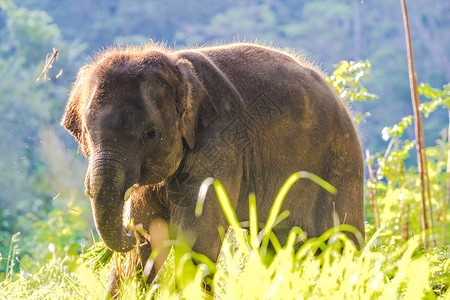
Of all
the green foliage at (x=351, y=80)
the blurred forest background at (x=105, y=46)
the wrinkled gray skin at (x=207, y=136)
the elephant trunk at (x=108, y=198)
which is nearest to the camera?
the elephant trunk at (x=108, y=198)

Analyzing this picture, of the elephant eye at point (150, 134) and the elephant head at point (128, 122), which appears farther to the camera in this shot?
the elephant eye at point (150, 134)

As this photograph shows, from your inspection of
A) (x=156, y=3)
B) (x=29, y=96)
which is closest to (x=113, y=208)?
(x=29, y=96)

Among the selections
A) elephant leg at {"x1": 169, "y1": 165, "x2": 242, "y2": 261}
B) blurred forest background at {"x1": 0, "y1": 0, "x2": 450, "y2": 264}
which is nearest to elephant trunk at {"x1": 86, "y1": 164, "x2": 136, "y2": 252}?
elephant leg at {"x1": 169, "y1": 165, "x2": 242, "y2": 261}

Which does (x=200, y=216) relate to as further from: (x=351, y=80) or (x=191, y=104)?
(x=351, y=80)

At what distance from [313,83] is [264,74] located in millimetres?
337

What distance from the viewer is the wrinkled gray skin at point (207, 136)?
2799 millimetres

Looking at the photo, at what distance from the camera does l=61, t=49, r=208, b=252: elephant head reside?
107 inches

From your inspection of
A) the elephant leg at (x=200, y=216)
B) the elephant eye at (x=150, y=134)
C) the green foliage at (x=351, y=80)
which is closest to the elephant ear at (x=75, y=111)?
the elephant eye at (x=150, y=134)

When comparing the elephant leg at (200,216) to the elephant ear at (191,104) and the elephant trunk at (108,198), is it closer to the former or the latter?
the elephant ear at (191,104)

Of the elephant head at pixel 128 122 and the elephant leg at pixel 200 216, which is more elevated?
the elephant head at pixel 128 122

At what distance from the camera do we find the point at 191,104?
9.96 ft

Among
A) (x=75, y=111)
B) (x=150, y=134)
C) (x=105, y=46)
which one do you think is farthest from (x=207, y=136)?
(x=105, y=46)

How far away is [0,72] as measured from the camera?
11859 mm

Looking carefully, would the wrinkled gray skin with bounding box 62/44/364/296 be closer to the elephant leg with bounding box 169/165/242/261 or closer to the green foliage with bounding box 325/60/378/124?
the elephant leg with bounding box 169/165/242/261
